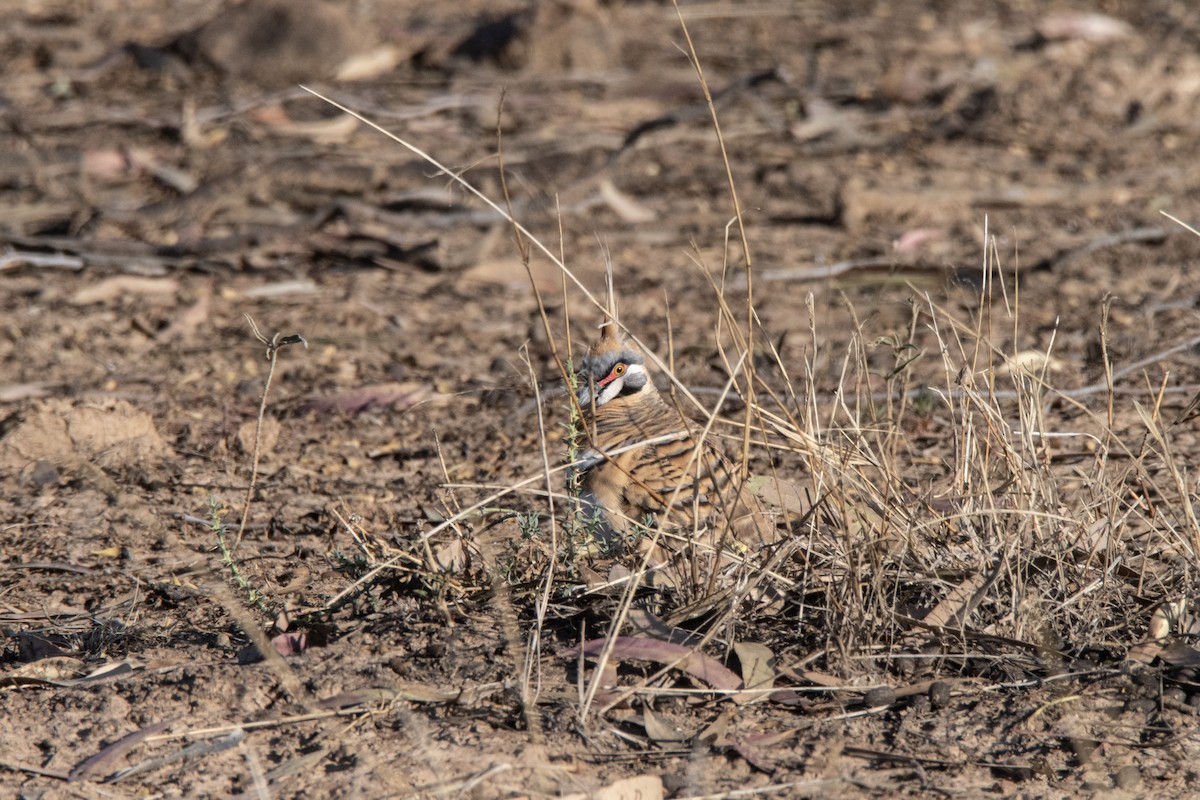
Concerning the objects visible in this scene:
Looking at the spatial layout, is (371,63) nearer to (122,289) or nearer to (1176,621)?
(122,289)

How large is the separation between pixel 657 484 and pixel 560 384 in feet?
4.78

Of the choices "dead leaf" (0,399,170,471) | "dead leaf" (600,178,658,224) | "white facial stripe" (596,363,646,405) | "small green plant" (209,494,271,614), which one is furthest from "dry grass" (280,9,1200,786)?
"dead leaf" (600,178,658,224)

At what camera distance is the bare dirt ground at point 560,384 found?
8.76 feet

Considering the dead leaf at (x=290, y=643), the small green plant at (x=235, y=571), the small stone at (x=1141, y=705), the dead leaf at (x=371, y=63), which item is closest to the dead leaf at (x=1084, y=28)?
the dead leaf at (x=371, y=63)

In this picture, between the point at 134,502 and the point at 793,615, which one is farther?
the point at 134,502

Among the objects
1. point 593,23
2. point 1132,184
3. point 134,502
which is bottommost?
point 134,502

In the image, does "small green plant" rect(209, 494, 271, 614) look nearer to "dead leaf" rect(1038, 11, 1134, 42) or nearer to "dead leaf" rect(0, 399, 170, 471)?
"dead leaf" rect(0, 399, 170, 471)

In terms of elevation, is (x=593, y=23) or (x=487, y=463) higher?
(x=593, y=23)

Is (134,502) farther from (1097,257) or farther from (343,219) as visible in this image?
(1097,257)

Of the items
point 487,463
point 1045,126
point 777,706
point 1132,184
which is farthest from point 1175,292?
point 777,706

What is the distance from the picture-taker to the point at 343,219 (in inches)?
248

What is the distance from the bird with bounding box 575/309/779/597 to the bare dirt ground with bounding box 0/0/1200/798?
14 cm

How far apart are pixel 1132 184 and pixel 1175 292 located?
1.54 m

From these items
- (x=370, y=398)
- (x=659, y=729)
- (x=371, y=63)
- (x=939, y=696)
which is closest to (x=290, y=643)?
(x=659, y=729)
